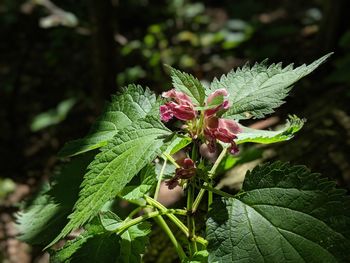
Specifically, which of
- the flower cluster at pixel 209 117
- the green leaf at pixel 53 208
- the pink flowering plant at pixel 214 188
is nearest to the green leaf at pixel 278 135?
the pink flowering plant at pixel 214 188

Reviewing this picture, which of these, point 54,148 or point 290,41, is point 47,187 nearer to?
point 54,148

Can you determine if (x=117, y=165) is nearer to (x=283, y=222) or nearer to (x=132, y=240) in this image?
(x=132, y=240)

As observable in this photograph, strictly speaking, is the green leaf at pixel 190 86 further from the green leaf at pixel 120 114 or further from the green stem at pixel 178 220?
the green stem at pixel 178 220

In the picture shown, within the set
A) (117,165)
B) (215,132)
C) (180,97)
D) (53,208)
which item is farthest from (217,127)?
(53,208)

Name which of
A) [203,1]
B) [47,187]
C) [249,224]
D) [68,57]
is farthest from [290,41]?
[249,224]

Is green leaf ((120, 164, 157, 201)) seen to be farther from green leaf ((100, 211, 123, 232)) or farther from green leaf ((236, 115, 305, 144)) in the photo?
green leaf ((236, 115, 305, 144))

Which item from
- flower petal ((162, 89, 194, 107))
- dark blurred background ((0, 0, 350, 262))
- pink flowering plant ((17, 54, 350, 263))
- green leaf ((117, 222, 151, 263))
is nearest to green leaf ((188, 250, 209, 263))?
pink flowering plant ((17, 54, 350, 263))
